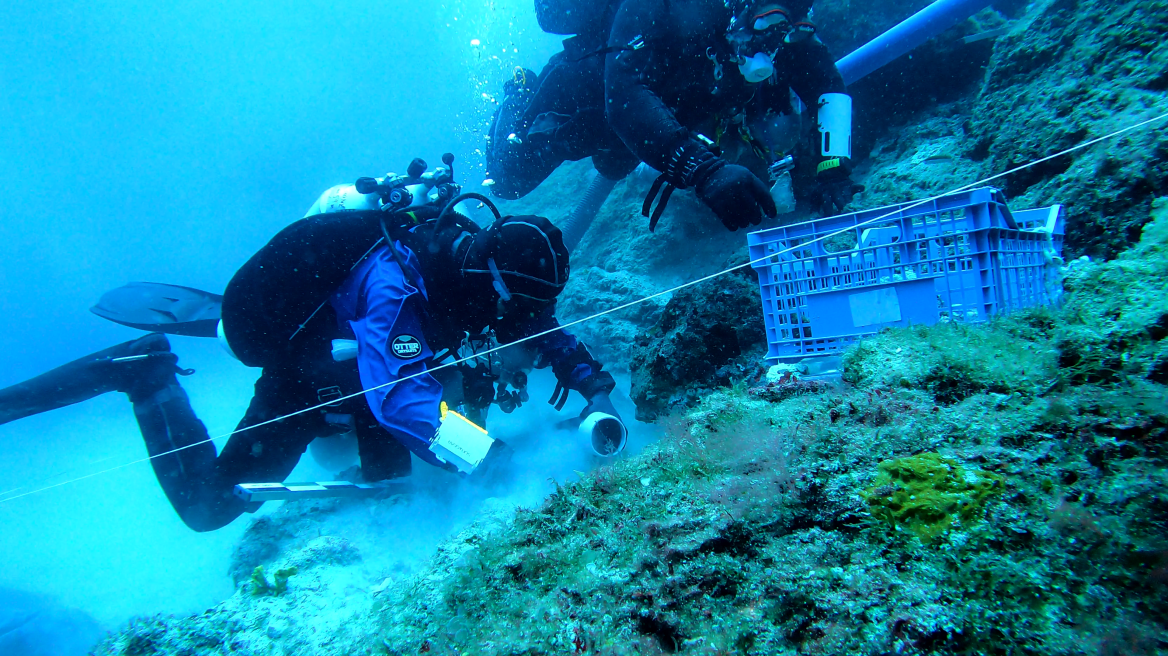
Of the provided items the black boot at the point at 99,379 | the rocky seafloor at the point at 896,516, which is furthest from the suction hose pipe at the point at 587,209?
the black boot at the point at 99,379

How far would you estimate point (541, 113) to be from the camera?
525 centimetres

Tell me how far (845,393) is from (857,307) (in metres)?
0.96

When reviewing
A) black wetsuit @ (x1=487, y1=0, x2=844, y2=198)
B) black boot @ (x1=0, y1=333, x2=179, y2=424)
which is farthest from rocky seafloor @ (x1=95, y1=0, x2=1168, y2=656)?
black boot @ (x1=0, y1=333, x2=179, y2=424)

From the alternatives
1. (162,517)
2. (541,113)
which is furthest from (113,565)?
(541,113)

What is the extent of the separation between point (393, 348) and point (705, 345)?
8.09ft

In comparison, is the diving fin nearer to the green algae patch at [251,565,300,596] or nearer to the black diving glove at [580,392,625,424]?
the green algae patch at [251,565,300,596]

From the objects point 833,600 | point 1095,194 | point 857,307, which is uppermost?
point 1095,194

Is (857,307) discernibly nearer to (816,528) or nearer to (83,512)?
(816,528)

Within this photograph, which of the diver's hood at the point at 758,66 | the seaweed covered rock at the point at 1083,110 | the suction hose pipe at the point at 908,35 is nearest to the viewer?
the seaweed covered rock at the point at 1083,110

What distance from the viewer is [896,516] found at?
957mm

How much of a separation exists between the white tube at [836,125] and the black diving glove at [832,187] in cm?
9

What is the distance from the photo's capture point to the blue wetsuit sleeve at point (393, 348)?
2.92 metres

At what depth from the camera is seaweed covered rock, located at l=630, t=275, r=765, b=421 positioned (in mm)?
3383

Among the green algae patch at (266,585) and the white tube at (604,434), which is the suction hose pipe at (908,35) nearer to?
the white tube at (604,434)
